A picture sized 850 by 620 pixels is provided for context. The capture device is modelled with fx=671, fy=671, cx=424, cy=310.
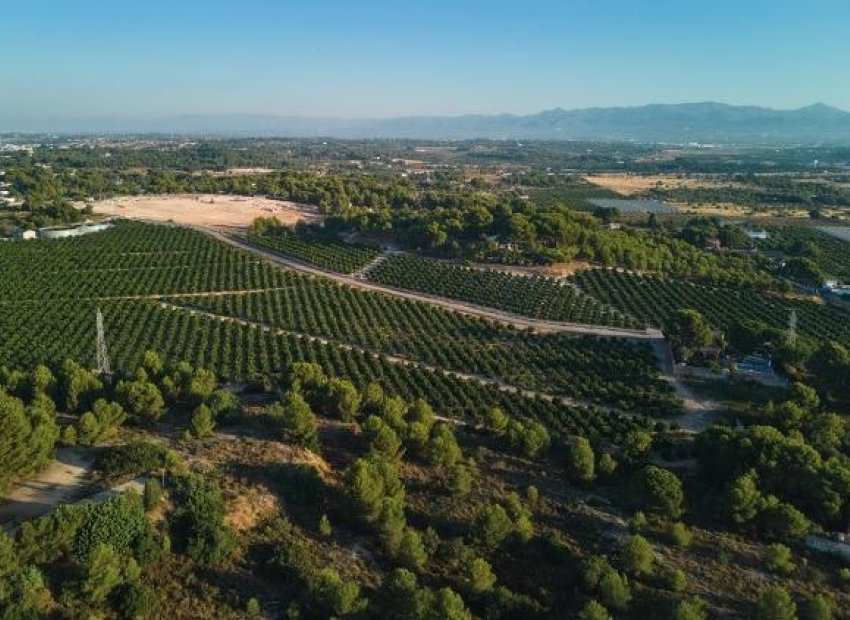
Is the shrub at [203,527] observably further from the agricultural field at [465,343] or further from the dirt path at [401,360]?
the agricultural field at [465,343]

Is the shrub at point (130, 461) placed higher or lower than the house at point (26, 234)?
lower

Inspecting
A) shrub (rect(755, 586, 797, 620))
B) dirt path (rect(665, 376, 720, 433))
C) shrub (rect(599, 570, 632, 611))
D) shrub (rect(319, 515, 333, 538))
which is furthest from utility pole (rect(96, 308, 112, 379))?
dirt path (rect(665, 376, 720, 433))

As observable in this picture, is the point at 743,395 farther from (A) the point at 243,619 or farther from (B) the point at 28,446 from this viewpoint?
(B) the point at 28,446

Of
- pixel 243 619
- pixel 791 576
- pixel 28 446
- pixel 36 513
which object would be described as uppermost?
pixel 28 446

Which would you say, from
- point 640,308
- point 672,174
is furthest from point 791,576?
point 672,174

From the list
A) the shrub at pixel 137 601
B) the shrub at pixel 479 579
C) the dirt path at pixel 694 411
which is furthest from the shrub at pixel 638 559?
the dirt path at pixel 694 411

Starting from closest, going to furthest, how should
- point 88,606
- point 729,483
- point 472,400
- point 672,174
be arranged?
point 88,606 < point 729,483 < point 472,400 < point 672,174
